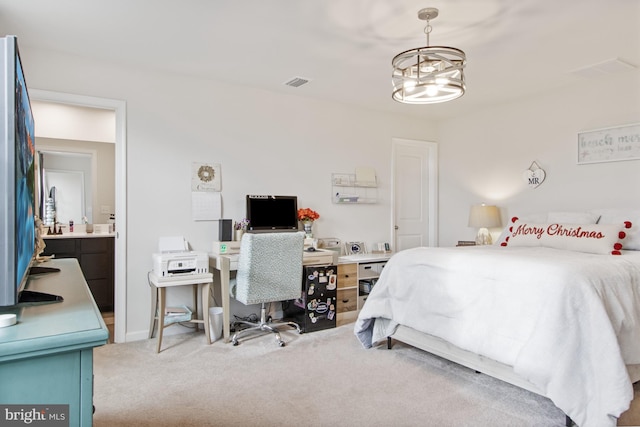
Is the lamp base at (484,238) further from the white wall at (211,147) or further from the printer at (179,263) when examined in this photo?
the printer at (179,263)

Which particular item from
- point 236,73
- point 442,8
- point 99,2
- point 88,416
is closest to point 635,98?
point 442,8

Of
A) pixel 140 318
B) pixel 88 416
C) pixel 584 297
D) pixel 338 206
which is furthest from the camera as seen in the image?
pixel 338 206

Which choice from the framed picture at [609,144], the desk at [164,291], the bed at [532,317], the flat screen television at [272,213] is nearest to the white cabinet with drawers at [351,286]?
the flat screen television at [272,213]

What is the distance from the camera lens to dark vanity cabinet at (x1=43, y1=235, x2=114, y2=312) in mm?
4449

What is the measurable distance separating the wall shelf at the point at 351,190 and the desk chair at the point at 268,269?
1385 mm

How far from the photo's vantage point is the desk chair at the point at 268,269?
3.41 m

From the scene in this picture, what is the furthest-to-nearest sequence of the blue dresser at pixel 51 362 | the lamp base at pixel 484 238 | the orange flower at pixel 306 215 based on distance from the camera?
the lamp base at pixel 484 238 → the orange flower at pixel 306 215 → the blue dresser at pixel 51 362

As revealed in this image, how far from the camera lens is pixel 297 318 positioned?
13.3 feet

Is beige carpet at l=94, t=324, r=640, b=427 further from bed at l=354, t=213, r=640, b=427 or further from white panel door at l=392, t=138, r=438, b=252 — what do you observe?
white panel door at l=392, t=138, r=438, b=252

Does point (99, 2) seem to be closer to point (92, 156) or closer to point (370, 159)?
point (92, 156)

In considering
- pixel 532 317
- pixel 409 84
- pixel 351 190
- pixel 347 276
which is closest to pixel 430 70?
pixel 409 84

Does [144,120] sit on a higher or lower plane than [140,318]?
higher

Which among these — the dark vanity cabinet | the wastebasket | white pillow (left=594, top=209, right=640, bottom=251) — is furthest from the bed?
the dark vanity cabinet

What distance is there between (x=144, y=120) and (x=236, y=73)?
0.92 metres
